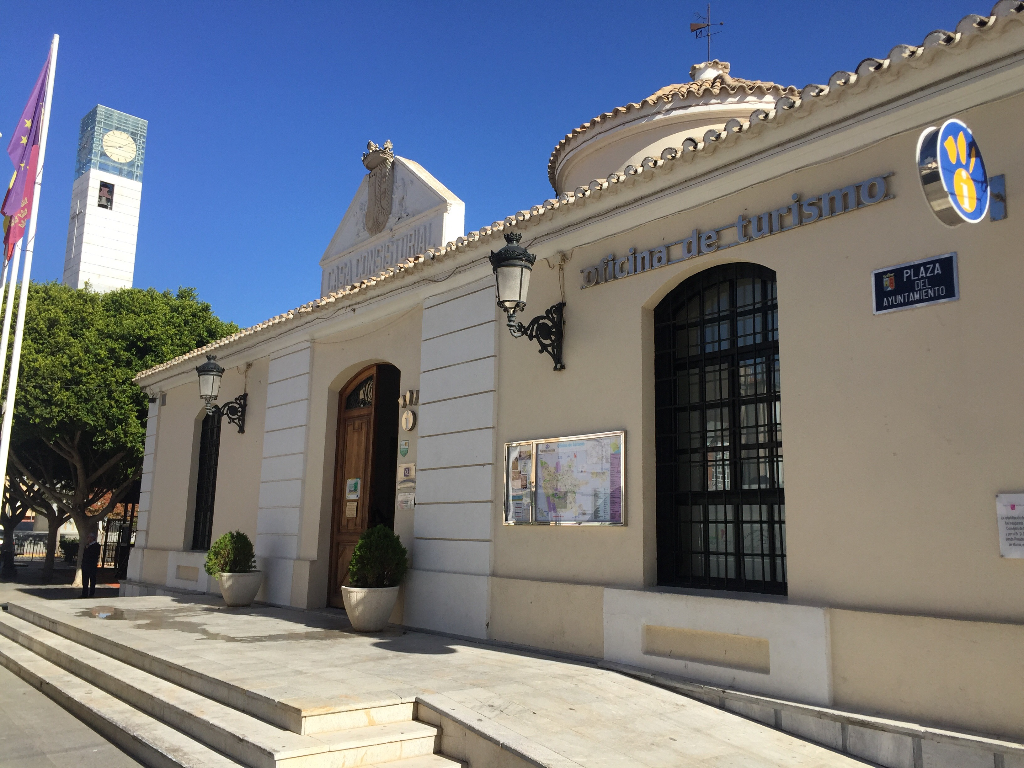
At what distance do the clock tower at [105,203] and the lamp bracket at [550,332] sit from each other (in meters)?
108

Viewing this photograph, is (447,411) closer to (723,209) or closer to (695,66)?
(723,209)

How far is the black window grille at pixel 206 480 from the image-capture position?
15148 mm

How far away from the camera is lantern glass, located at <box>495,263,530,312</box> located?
734 centimetres

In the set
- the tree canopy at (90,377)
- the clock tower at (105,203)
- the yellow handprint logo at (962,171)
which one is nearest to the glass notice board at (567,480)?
the yellow handprint logo at (962,171)

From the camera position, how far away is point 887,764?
4953 millimetres

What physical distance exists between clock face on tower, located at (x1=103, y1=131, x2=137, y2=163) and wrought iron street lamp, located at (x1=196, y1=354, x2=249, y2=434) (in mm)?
116342

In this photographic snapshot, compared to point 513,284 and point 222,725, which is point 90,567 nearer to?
point 222,725

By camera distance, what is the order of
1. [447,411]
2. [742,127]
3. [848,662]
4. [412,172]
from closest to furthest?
[848,662] → [742,127] → [447,411] → [412,172]

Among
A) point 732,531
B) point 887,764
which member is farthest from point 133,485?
point 887,764

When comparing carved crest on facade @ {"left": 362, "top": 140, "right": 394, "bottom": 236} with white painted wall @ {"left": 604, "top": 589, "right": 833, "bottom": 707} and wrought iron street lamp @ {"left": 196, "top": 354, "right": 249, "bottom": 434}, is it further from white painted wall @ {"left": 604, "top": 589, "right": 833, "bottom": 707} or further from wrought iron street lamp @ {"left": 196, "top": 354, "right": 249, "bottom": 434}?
white painted wall @ {"left": 604, "top": 589, "right": 833, "bottom": 707}

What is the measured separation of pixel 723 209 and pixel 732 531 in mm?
2809

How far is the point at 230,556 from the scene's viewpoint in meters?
11.5

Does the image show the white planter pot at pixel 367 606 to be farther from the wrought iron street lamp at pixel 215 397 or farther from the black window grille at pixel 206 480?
the black window grille at pixel 206 480

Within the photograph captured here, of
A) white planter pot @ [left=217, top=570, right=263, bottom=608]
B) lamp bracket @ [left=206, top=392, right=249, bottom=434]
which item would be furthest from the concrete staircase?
lamp bracket @ [left=206, top=392, right=249, bottom=434]
